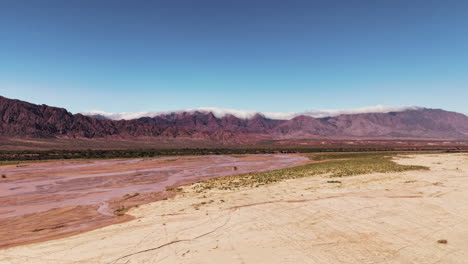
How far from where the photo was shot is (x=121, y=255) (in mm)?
9695

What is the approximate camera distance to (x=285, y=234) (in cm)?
1153

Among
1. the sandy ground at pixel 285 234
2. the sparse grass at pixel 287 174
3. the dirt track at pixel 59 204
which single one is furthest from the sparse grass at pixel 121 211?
the sparse grass at pixel 287 174

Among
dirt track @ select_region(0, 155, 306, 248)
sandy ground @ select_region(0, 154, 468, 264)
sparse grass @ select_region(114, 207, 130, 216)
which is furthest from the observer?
sparse grass @ select_region(114, 207, 130, 216)

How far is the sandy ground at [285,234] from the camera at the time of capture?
945 centimetres

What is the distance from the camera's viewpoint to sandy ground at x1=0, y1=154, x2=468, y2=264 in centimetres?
945

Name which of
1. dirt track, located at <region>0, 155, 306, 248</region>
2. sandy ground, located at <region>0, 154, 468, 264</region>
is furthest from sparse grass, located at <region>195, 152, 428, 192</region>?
sandy ground, located at <region>0, 154, 468, 264</region>

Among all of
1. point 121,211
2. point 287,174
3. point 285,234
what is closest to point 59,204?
point 121,211

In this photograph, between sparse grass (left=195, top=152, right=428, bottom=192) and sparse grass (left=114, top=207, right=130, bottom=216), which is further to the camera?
sparse grass (left=195, top=152, right=428, bottom=192)

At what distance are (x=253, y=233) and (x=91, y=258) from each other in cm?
644

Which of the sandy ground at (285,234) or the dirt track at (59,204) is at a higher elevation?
the sandy ground at (285,234)

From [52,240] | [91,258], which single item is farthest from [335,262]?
[52,240]

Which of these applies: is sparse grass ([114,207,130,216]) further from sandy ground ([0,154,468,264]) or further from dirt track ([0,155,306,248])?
sandy ground ([0,154,468,264])

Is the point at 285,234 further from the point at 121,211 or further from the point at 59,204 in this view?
the point at 59,204

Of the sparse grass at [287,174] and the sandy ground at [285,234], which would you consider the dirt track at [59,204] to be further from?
the sparse grass at [287,174]
